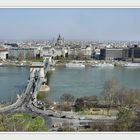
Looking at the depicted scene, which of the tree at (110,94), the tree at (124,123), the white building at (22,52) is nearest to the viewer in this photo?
the tree at (124,123)

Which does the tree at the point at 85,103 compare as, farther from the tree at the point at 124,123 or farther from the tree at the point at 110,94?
the tree at the point at 124,123

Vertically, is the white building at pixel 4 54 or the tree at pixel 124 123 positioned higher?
the tree at pixel 124 123

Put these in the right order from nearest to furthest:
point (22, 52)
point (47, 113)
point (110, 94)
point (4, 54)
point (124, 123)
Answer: point (124, 123), point (47, 113), point (110, 94), point (4, 54), point (22, 52)

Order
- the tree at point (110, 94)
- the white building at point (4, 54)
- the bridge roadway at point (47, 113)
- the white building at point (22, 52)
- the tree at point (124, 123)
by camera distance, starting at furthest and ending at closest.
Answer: the white building at point (22, 52)
the white building at point (4, 54)
the tree at point (110, 94)
the bridge roadway at point (47, 113)
the tree at point (124, 123)

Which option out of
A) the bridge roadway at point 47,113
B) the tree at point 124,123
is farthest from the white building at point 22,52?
the tree at point 124,123

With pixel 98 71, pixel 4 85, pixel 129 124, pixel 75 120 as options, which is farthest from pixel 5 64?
pixel 129 124

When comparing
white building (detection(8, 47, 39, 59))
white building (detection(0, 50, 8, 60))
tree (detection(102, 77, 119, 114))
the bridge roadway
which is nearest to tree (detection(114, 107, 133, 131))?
the bridge roadway

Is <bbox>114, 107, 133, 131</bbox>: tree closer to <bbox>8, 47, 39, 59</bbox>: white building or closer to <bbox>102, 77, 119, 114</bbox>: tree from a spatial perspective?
<bbox>102, 77, 119, 114</bbox>: tree

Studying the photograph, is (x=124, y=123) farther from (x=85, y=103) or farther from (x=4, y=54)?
(x=4, y=54)

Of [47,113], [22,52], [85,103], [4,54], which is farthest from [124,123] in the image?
[22,52]

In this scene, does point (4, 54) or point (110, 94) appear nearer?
point (110, 94)
